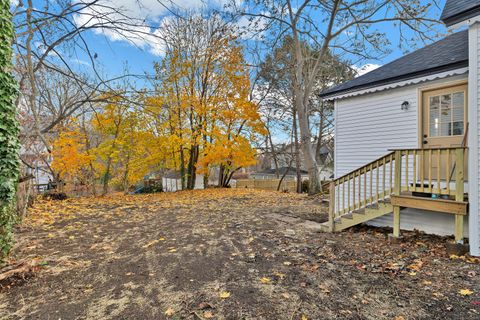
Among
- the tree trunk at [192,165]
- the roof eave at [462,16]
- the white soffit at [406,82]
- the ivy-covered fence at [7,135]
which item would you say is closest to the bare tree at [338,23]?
the white soffit at [406,82]

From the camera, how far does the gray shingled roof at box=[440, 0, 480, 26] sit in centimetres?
Result: 406

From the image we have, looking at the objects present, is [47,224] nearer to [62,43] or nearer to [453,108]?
[62,43]

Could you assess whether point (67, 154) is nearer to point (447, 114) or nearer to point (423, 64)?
point (423, 64)

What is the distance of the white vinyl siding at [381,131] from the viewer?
17.6 ft

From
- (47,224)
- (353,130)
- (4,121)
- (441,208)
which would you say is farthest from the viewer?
(353,130)

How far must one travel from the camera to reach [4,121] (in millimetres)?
3436

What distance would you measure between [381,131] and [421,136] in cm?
86

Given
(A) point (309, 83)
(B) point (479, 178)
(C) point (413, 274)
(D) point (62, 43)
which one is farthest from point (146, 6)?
(A) point (309, 83)

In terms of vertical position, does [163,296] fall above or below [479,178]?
below

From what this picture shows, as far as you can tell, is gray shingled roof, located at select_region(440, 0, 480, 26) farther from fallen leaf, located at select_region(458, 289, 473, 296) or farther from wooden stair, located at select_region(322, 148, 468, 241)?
fallen leaf, located at select_region(458, 289, 473, 296)

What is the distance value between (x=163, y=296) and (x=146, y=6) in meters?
4.09

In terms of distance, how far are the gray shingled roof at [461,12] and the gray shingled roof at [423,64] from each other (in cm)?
90

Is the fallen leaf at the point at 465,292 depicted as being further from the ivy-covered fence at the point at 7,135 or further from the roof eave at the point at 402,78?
the ivy-covered fence at the point at 7,135

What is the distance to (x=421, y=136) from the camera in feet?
18.3
